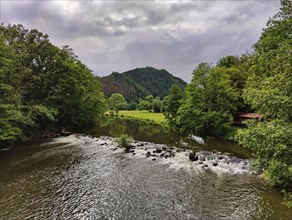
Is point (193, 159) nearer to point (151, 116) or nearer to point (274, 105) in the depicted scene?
point (274, 105)

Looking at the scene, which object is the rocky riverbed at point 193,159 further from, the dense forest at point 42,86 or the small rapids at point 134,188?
the dense forest at point 42,86

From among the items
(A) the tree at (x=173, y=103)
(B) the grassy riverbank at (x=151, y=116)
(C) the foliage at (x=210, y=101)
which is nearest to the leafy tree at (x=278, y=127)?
(C) the foliage at (x=210, y=101)

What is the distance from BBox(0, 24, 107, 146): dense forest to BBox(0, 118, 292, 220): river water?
10.00 m

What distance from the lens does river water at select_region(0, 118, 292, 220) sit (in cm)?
1112

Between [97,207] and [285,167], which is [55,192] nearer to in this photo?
[97,207]

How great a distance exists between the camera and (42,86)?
3756 cm

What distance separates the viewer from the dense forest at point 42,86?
28.1m

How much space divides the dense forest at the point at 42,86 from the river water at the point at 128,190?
10.00m

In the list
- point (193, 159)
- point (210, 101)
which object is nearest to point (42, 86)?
point (210, 101)

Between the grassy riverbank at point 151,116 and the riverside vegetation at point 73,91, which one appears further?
the grassy riverbank at point 151,116

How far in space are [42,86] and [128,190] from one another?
31113mm

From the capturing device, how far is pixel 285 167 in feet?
27.9

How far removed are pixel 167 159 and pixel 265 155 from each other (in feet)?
40.7

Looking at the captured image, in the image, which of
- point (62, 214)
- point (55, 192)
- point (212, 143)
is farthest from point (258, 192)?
point (212, 143)
